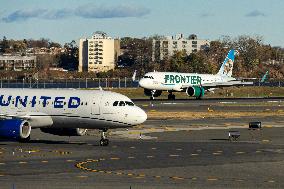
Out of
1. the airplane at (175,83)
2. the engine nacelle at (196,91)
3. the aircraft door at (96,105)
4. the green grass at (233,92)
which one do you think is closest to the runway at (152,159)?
the aircraft door at (96,105)

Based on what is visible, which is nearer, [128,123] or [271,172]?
[271,172]

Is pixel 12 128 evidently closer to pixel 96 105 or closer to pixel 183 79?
pixel 96 105

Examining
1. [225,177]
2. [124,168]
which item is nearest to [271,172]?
[225,177]

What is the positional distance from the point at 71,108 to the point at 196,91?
84.1m

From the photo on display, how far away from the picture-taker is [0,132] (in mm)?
58938

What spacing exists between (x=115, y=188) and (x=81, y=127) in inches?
920

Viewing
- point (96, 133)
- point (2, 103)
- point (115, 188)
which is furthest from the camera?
point (96, 133)

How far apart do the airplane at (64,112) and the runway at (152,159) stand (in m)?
1.26

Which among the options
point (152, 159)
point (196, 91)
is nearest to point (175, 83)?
point (196, 91)

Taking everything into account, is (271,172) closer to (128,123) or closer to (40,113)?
(128,123)

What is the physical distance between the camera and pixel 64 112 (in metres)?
61.0

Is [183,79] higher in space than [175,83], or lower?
higher

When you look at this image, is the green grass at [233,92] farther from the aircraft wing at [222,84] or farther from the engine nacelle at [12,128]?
the engine nacelle at [12,128]

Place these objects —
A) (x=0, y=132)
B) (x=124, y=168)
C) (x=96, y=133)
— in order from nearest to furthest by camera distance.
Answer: (x=124, y=168) → (x=0, y=132) → (x=96, y=133)
